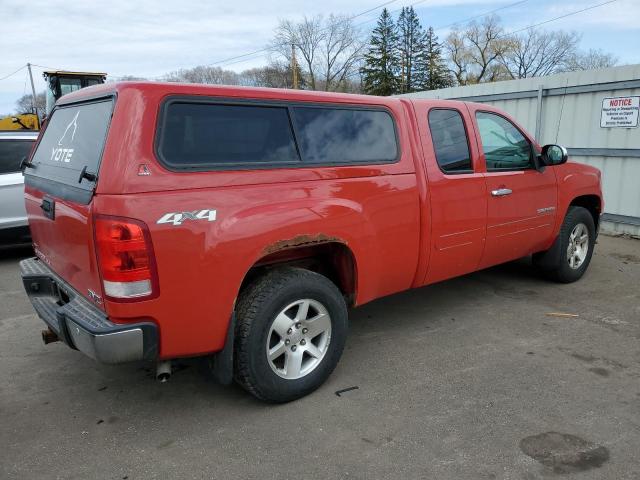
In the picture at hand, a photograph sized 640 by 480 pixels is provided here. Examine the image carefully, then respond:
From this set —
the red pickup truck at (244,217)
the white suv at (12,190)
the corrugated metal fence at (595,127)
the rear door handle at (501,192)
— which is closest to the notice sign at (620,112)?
the corrugated metal fence at (595,127)

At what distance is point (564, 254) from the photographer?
17.8ft

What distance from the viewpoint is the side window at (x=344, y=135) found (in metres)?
3.31

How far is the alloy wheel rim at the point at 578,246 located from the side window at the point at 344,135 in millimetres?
2847

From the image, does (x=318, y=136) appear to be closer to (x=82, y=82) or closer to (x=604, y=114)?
(x=604, y=114)

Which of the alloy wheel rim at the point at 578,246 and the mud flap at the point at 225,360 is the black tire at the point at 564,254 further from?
the mud flap at the point at 225,360

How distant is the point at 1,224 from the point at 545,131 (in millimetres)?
8600

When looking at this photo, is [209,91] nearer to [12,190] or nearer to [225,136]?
[225,136]

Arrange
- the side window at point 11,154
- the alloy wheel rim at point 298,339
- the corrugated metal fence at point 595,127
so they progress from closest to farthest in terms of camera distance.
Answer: the alloy wheel rim at point 298,339
the side window at point 11,154
the corrugated metal fence at point 595,127

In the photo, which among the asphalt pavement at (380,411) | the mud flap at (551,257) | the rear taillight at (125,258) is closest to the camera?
the rear taillight at (125,258)

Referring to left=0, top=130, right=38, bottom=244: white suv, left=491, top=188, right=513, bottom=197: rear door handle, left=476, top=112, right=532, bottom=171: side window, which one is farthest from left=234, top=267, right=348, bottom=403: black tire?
left=0, top=130, right=38, bottom=244: white suv

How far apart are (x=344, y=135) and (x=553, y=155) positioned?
247 centimetres

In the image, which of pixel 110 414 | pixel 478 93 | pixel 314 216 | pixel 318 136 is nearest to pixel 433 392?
pixel 314 216

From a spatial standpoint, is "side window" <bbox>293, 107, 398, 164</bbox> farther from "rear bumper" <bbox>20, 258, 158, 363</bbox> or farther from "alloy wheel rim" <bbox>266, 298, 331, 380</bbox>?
"rear bumper" <bbox>20, 258, 158, 363</bbox>

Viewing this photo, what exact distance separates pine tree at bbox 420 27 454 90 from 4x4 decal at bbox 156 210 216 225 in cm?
5547
